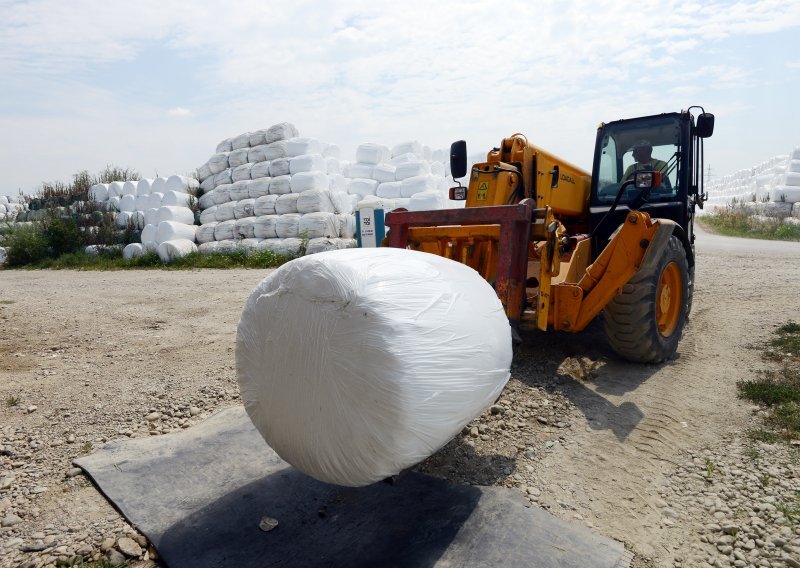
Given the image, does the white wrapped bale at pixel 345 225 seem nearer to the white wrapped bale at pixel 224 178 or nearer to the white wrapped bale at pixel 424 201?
the white wrapped bale at pixel 424 201

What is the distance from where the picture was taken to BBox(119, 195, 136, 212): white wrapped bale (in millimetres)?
15312

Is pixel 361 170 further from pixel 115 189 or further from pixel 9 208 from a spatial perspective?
pixel 9 208

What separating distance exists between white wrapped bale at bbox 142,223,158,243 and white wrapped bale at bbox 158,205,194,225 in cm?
24

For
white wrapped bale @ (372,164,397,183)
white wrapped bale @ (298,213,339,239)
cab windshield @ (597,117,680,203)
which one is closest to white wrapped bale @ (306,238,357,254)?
white wrapped bale @ (298,213,339,239)

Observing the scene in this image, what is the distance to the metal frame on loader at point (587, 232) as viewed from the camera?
430 cm

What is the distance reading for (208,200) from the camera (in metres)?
14.2

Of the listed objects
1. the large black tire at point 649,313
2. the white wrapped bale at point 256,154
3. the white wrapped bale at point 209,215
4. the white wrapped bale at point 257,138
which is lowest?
the large black tire at point 649,313

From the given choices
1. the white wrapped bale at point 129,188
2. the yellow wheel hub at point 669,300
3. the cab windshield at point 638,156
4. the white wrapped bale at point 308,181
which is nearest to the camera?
the yellow wheel hub at point 669,300

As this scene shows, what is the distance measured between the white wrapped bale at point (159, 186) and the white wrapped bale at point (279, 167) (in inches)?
129

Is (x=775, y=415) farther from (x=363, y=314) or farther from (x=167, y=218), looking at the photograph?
(x=167, y=218)

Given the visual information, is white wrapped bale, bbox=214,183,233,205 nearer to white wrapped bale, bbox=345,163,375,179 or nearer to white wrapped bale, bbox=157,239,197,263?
white wrapped bale, bbox=157,239,197,263

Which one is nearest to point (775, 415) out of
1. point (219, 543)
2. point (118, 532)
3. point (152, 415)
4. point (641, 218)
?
point (641, 218)

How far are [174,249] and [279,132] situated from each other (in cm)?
362

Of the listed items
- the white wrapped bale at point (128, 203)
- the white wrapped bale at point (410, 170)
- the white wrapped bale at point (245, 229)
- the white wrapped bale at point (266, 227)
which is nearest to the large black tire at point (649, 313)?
the white wrapped bale at point (410, 170)
